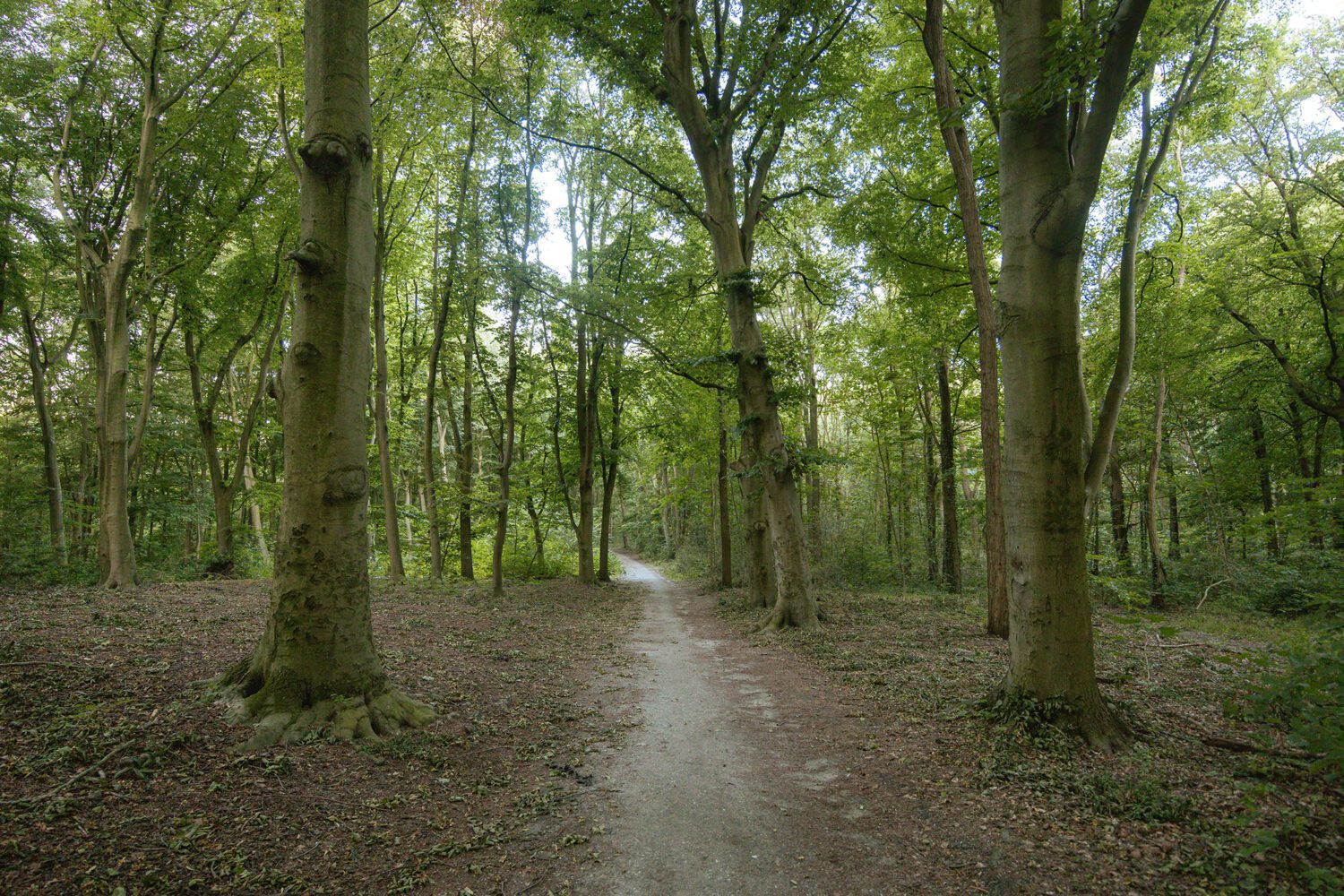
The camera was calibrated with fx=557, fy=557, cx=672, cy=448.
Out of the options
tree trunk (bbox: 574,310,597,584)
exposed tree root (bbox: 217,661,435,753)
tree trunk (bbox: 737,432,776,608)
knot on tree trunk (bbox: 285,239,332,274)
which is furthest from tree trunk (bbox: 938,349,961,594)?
knot on tree trunk (bbox: 285,239,332,274)

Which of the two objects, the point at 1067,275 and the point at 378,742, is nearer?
the point at 378,742

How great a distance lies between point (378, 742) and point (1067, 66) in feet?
23.2

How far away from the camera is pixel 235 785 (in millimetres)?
3219

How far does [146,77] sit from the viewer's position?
9.95m

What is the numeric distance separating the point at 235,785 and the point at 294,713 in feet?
2.88

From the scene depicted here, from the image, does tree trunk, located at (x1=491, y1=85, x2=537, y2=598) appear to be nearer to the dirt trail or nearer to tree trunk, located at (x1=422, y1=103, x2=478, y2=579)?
tree trunk, located at (x1=422, y1=103, x2=478, y2=579)

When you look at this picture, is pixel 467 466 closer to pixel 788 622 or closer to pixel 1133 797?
pixel 788 622

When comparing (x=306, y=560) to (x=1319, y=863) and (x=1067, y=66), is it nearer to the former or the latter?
(x=1319, y=863)

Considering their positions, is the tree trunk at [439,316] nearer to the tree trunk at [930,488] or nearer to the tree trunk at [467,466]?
the tree trunk at [467,466]

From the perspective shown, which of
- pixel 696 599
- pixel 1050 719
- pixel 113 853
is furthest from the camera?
pixel 696 599

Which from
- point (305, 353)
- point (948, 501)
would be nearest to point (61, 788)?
point (305, 353)

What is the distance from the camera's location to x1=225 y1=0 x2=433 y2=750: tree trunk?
4.24m

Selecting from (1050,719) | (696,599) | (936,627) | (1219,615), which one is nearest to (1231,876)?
(1050,719)

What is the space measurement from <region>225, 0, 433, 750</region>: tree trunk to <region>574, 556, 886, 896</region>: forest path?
2127 mm
